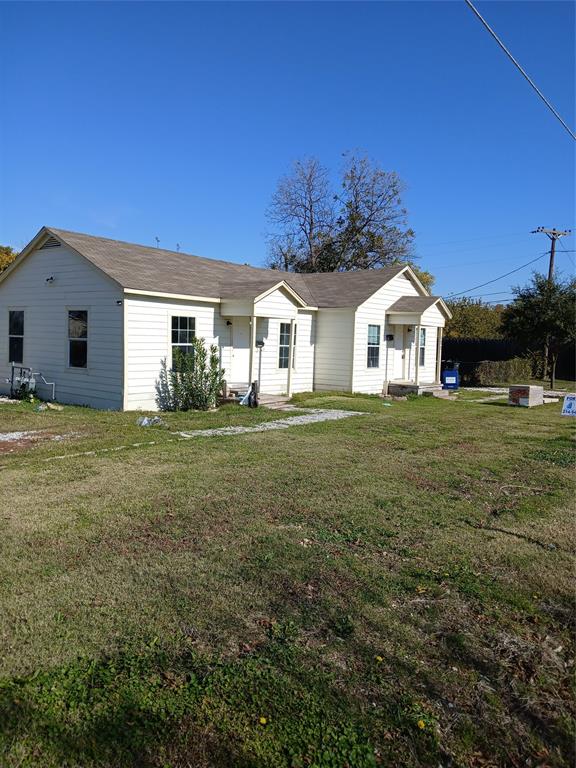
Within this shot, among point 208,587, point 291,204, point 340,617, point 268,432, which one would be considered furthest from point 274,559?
point 291,204

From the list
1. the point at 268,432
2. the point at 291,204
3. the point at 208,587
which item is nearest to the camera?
the point at 208,587

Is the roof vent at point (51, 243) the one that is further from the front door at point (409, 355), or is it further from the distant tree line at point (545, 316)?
the distant tree line at point (545, 316)

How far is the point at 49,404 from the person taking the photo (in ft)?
46.7

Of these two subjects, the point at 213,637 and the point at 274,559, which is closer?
the point at 213,637

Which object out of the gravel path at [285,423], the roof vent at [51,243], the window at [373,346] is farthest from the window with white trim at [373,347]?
the roof vent at [51,243]

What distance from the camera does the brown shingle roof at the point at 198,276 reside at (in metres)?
14.1

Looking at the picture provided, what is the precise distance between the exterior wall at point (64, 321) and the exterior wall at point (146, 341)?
8.6 inches

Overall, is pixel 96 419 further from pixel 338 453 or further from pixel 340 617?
pixel 340 617

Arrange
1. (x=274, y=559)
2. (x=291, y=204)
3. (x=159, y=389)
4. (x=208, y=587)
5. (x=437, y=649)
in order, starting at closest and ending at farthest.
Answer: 1. (x=437, y=649)
2. (x=208, y=587)
3. (x=274, y=559)
4. (x=159, y=389)
5. (x=291, y=204)

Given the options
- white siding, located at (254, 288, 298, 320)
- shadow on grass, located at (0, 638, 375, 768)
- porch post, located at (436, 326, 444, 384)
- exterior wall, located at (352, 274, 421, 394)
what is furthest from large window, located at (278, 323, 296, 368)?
shadow on grass, located at (0, 638, 375, 768)

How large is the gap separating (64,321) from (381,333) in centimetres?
1030

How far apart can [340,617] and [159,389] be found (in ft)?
35.8

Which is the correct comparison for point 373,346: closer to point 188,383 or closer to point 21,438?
point 188,383

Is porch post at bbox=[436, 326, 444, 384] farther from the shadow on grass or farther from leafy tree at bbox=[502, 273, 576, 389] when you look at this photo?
the shadow on grass
